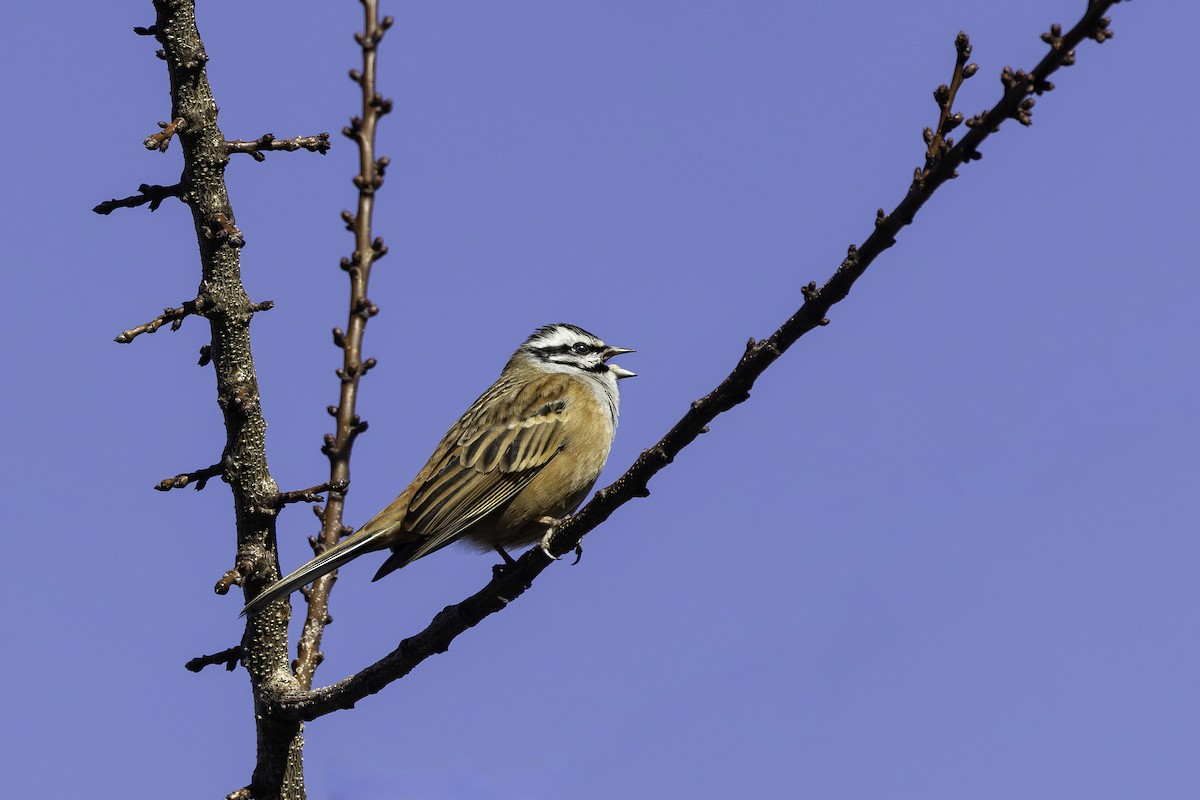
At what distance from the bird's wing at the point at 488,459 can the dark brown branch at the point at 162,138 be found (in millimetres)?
3354

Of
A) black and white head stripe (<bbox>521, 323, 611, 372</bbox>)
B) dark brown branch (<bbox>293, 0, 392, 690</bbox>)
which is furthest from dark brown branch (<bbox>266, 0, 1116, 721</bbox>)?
black and white head stripe (<bbox>521, 323, 611, 372</bbox>)

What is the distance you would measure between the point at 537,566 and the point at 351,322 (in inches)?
86.5

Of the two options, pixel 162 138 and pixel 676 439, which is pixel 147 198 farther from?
pixel 676 439

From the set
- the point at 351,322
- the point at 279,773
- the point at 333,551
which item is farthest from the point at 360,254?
the point at 279,773

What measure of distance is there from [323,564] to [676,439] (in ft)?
9.37

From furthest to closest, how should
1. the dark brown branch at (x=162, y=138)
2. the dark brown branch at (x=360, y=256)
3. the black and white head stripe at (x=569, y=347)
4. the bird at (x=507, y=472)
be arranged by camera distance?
1. the black and white head stripe at (x=569, y=347)
2. the bird at (x=507, y=472)
3. the dark brown branch at (x=360, y=256)
4. the dark brown branch at (x=162, y=138)

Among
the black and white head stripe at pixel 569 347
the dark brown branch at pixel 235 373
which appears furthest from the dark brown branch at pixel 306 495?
the black and white head stripe at pixel 569 347

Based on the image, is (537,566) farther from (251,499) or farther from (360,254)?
(360,254)

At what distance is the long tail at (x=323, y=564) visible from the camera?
657 centimetres

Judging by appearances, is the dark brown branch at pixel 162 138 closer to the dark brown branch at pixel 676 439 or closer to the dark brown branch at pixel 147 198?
the dark brown branch at pixel 147 198

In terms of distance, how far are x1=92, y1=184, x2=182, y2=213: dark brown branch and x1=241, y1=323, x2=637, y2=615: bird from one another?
2258 millimetres

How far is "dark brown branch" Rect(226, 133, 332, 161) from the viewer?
6.34m

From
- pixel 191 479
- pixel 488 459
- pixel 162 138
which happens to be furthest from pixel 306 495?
pixel 488 459

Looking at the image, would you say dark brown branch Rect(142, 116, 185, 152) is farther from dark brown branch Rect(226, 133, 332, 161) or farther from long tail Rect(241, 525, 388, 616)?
long tail Rect(241, 525, 388, 616)
